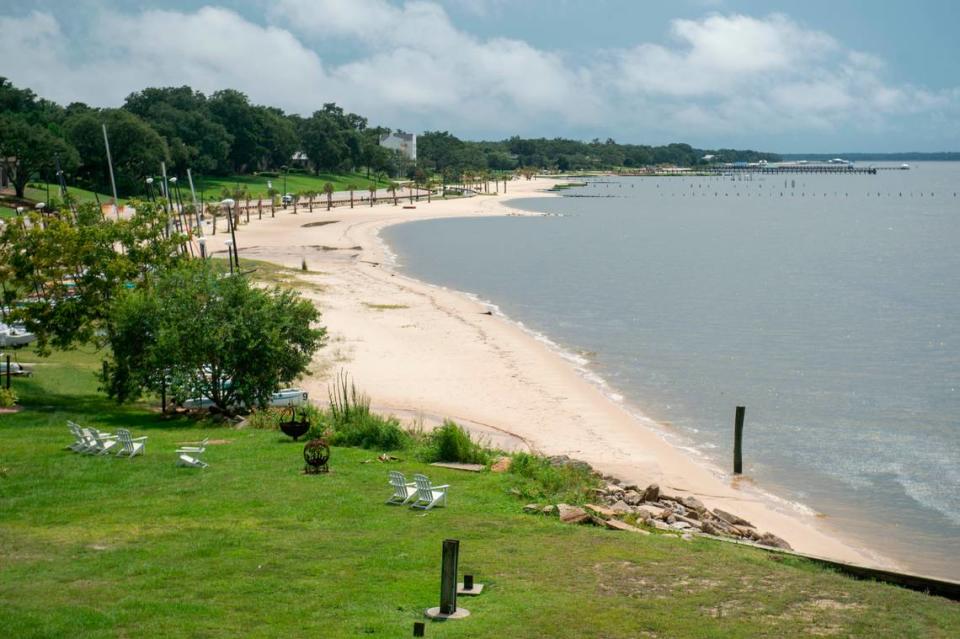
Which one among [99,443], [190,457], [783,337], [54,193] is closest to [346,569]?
[190,457]

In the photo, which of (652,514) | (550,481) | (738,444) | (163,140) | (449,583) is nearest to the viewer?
(449,583)

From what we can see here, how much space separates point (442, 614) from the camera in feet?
41.7

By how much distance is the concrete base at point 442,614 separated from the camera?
1265cm

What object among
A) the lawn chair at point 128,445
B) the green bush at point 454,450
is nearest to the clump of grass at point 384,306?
the green bush at point 454,450

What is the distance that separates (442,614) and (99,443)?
1234cm

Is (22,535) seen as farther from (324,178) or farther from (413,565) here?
(324,178)

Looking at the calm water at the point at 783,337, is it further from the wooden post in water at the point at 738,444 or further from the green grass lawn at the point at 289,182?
the green grass lawn at the point at 289,182

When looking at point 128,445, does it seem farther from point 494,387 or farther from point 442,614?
point 494,387

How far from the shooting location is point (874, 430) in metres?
32.9

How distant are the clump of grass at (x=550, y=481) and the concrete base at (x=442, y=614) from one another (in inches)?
236

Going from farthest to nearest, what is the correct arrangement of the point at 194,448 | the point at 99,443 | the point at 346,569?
the point at 99,443 < the point at 194,448 < the point at 346,569

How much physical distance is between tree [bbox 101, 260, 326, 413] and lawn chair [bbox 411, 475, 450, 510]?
10.2 meters

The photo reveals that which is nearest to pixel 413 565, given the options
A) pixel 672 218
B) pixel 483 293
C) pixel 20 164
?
pixel 483 293

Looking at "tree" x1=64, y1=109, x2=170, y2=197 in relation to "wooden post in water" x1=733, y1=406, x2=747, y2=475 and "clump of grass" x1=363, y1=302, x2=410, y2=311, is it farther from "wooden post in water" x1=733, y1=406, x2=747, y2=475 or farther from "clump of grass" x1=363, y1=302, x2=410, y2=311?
→ "wooden post in water" x1=733, y1=406, x2=747, y2=475
